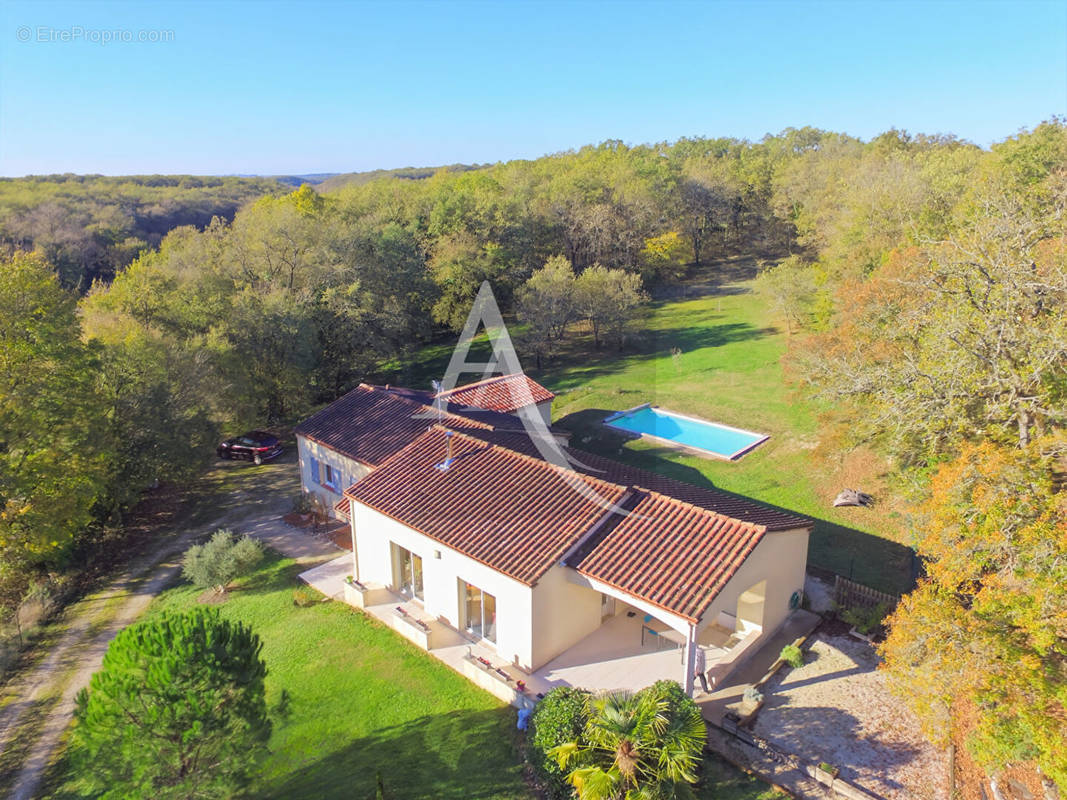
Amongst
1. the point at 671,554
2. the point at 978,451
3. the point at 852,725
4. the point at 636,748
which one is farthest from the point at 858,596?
the point at 636,748

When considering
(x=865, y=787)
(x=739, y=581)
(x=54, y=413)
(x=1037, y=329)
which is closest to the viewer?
(x=865, y=787)

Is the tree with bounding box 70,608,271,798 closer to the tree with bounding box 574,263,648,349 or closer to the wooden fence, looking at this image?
the wooden fence

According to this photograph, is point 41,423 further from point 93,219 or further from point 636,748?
point 93,219

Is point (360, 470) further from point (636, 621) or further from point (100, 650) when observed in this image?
point (636, 621)

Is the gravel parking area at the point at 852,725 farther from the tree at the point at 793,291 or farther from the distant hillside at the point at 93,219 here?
the distant hillside at the point at 93,219

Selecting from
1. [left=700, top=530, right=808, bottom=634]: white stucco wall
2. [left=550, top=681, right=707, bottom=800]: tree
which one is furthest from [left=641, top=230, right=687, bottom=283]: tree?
[left=550, top=681, right=707, bottom=800]: tree

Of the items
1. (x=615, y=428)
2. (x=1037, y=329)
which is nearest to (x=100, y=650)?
(x=615, y=428)
